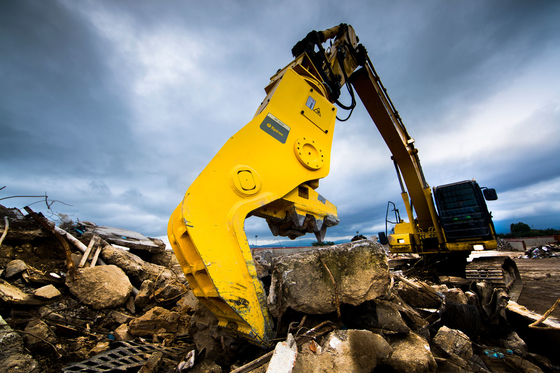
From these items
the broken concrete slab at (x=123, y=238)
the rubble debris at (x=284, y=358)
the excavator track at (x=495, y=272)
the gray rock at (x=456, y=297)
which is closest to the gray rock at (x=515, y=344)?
the gray rock at (x=456, y=297)

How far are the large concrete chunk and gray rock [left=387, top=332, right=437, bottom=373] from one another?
1.37ft

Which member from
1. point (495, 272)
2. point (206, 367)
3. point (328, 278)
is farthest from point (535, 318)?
point (206, 367)

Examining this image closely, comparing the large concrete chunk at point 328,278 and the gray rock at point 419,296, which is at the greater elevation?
the large concrete chunk at point 328,278

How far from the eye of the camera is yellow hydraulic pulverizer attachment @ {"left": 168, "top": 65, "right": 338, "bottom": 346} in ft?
5.63

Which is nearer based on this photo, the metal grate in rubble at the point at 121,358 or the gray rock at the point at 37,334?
the metal grate in rubble at the point at 121,358

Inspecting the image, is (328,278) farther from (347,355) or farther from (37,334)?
(37,334)

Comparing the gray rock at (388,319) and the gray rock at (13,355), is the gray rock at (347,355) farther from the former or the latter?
the gray rock at (13,355)

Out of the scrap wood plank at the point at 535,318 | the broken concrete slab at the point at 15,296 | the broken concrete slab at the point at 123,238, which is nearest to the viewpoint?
the scrap wood plank at the point at 535,318

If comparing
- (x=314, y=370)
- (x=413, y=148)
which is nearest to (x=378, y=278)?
(x=314, y=370)

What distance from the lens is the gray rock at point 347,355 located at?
1.51 m

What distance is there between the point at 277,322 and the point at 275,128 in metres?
1.85

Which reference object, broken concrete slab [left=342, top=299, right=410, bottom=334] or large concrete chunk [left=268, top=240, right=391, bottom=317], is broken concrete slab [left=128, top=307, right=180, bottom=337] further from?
broken concrete slab [left=342, top=299, right=410, bottom=334]

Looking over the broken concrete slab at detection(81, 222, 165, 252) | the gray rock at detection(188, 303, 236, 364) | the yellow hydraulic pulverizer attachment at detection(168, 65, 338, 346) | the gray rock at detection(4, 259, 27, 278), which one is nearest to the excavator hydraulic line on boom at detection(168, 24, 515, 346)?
the yellow hydraulic pulverizer attachment at detection(168, 65, 338, 346)

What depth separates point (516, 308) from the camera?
3129 mm
